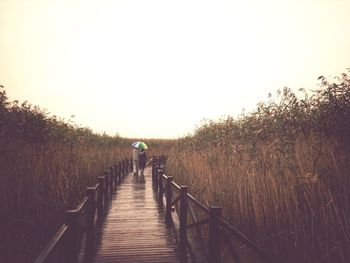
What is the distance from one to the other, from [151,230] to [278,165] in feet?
9.30

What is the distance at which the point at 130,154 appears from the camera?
2252 cm

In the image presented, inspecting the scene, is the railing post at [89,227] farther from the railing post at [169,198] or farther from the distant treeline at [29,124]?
the distant treeline at [29,124]

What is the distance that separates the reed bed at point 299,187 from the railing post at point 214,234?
0.61 m

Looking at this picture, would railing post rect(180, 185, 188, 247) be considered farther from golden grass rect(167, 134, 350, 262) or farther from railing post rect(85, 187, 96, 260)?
railing post rect(85, 187, 96, 260)

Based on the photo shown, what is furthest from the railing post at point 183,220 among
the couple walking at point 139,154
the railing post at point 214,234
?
the couple walking at point 139,154

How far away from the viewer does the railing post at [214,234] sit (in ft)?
10.3

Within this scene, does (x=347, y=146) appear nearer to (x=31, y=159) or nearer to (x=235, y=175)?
(x=235, y=175)

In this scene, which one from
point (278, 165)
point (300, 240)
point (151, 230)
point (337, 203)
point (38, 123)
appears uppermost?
point (38, 123)

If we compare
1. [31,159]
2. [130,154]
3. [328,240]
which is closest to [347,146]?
[328,240]

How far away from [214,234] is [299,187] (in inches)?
49.5

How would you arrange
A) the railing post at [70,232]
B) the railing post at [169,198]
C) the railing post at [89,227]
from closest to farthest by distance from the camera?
the railing post at [70,232] → the railing post at [89,227] → the railing post at [169,198]

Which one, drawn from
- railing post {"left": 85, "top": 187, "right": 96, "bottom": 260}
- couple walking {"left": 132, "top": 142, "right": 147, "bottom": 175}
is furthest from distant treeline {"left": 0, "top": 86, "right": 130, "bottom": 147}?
railing post {"left": 85, "top": 187, "right": 96, "bottom": 260}

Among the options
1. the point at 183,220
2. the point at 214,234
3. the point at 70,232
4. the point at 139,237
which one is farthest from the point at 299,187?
the point at 139,237

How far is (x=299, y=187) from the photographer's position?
3.56 m
